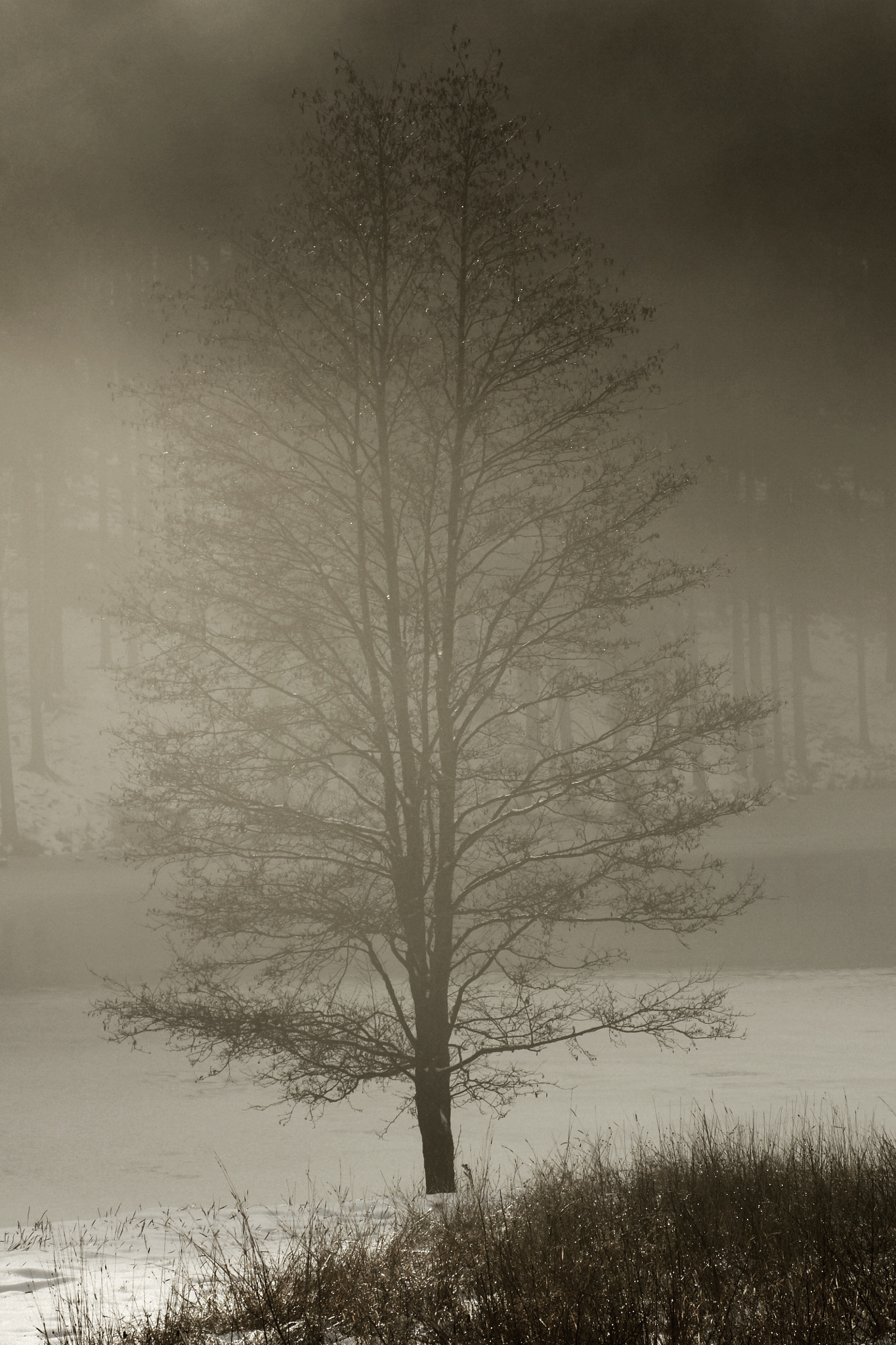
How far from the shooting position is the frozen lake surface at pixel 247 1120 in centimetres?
776

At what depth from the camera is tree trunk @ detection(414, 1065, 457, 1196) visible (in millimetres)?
8867

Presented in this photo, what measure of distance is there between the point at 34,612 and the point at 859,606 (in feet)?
103

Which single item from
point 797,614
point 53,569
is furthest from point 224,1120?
point 797,614

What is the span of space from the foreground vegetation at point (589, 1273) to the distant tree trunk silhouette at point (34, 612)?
91.6ft

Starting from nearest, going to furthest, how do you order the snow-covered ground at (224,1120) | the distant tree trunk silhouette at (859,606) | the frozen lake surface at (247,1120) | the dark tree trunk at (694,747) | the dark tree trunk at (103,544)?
the snow-covered ground at (224,1120), the frozen lake surface at (247,1120), the dark tree trunk at (694,747), the dark tree trunk at (103,544), the distant tree trunk silhouette at (859,606)

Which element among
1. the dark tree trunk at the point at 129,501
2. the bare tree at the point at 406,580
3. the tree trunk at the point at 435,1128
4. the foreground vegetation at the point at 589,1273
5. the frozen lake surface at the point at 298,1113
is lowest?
the frozen lake surface at the point at 298,1113

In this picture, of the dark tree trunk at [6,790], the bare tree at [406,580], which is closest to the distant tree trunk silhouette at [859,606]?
the dark tree trunk at [6,790]

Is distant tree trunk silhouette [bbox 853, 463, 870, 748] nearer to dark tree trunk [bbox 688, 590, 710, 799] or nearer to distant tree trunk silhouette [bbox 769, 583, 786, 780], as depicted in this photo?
distant tree trunk silhouette [bbox 769, 583, 786, 780]

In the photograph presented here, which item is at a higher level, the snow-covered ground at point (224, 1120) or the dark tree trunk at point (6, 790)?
the dark tree trunk at point (6, 790)

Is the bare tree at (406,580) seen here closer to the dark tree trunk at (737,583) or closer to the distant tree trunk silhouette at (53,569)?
the distant tree trunk silhouette at (53,569)

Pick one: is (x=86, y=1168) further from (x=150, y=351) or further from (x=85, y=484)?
(x=85, y=484)

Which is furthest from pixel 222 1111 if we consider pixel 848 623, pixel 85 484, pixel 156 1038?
pixel 848 623

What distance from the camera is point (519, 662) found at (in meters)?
10.0

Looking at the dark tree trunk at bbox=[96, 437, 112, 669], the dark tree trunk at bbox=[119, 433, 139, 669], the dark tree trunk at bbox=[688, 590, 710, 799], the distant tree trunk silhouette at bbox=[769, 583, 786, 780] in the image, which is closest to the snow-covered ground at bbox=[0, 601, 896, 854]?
the distant tree trunk silhouette at bbox=[769, 583, 786, 780]
